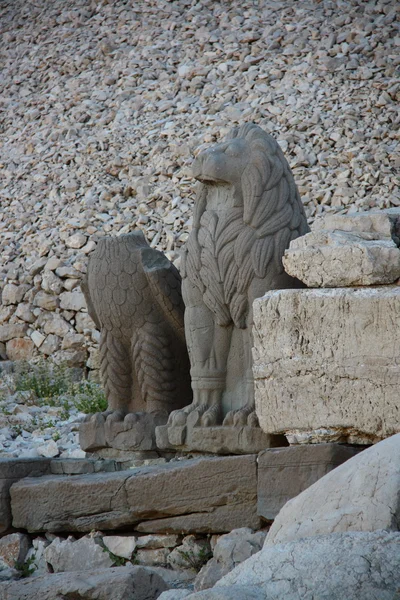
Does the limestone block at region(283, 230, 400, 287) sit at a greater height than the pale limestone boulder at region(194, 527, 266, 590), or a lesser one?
greater

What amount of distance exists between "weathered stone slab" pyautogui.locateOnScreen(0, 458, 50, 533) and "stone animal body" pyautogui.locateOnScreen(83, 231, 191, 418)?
47 centimetres

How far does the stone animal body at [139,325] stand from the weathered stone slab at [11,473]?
47cm

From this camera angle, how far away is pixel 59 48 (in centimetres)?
1627


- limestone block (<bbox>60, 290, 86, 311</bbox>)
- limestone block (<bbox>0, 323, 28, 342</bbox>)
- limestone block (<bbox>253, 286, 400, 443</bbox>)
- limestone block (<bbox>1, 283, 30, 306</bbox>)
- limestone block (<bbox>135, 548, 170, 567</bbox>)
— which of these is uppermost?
limestone block (<bbox>253, 286, 400, 443</bbox>)

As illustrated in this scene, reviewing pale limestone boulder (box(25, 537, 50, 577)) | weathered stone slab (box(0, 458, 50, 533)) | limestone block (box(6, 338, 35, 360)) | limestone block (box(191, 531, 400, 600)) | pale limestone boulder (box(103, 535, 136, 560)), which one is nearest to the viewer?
limestone block (box(191, 531, 400, 600))

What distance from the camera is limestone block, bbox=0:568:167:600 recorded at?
4301mm

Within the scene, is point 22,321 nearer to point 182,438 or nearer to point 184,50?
point 184,50

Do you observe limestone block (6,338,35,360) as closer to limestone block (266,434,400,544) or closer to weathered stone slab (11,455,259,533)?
weathered stone slab (11,455,259,533)

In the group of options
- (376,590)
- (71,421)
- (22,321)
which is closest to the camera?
(376,590)

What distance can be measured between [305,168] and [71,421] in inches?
198

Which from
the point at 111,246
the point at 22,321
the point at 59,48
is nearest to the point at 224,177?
the point at 111,246

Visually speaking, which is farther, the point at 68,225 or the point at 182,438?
the point at 68,225

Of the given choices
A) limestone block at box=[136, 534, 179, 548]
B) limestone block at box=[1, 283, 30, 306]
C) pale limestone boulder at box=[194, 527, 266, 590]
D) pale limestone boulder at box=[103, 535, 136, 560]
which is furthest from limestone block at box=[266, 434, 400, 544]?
limestone block at box=[1, 283, 30, 306]

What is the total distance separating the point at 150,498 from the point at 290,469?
797mm
